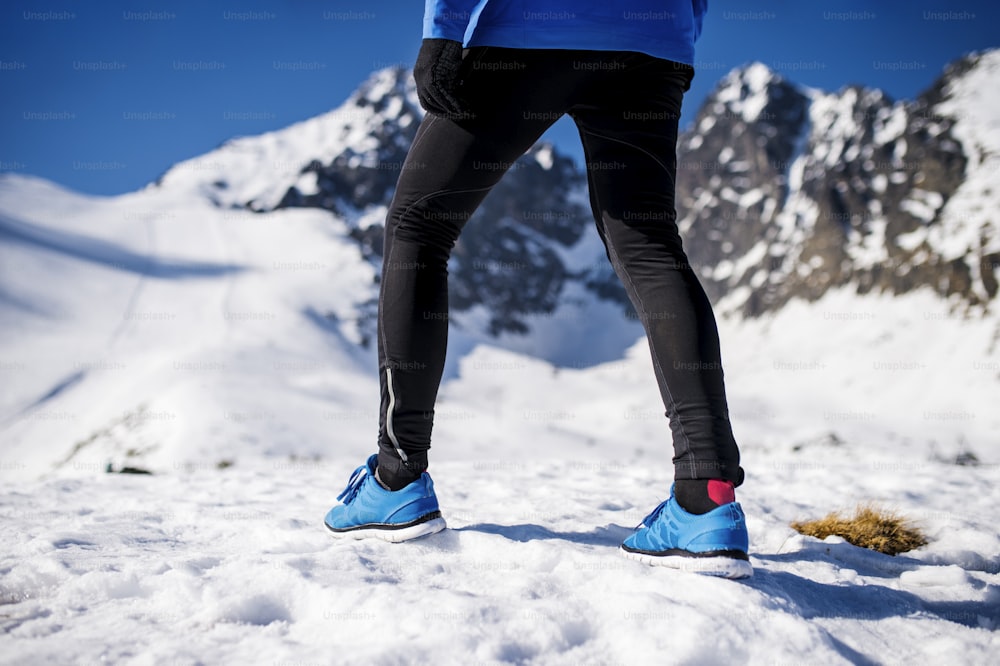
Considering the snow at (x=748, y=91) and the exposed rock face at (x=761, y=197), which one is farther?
the snow at (x=748, y=91)

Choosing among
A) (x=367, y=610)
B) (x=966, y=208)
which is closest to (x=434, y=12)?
(x=367, y=610)

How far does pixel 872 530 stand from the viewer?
273cm

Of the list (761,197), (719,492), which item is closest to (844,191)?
(761,197)

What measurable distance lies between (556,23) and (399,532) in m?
1.62

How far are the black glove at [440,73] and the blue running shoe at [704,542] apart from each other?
4.45 ft

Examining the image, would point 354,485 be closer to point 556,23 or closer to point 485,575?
point 485,575

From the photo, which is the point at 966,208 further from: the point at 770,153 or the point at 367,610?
the point at 367,610

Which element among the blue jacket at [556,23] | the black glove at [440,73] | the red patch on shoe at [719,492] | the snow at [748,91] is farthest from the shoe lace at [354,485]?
the snow at [748,91]

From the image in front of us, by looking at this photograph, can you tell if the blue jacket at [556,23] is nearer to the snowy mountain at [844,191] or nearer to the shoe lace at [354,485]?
the shoe lace at [354,485]

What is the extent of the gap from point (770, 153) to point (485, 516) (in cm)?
12327

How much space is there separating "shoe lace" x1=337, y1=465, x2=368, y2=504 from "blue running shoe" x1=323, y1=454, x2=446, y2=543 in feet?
0.15

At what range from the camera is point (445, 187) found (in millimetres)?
1965

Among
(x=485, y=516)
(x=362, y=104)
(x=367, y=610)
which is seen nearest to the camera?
(x=367, y=610)

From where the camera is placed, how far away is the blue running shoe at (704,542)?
1718 millimetres
